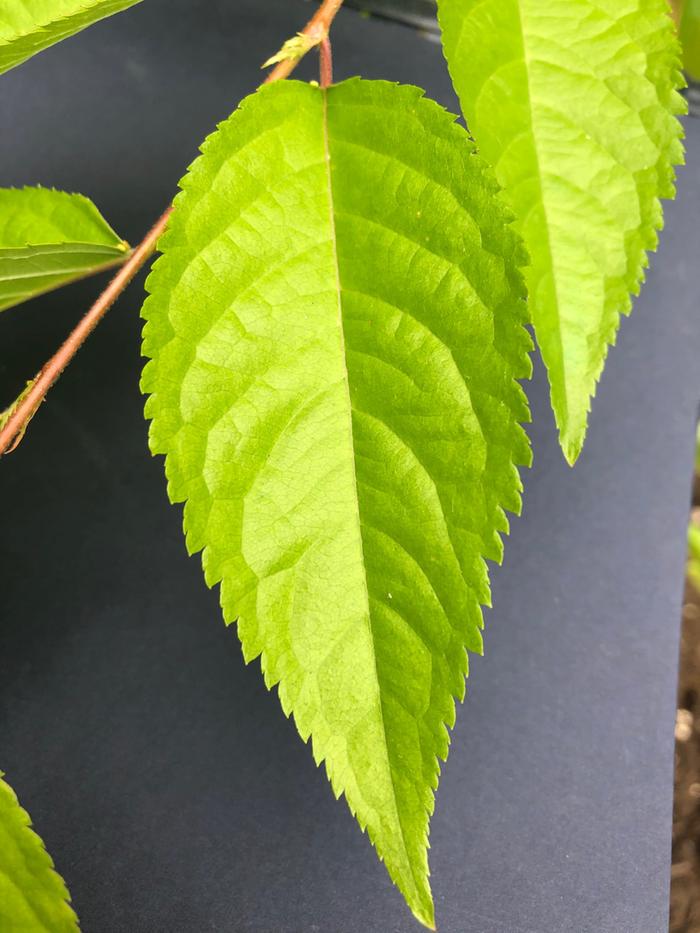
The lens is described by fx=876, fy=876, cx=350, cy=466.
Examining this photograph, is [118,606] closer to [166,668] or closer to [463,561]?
[166,668]

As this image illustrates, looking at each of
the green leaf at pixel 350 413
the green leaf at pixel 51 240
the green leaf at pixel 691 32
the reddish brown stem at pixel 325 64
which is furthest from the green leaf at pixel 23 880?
the green leaf at pixel 691 32

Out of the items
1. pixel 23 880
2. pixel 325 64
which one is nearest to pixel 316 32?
pixel 325 64

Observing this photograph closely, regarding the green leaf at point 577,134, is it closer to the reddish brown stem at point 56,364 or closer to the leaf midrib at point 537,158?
the leaf midrib at point 537,158

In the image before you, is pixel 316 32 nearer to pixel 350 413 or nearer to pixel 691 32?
pixel 350 413

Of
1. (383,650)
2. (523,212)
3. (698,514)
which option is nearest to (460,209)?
(523,212)

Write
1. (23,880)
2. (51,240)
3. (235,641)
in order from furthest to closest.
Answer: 1. (235,641)
2. (51,240)
3. (23,880)
